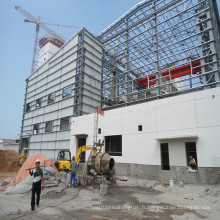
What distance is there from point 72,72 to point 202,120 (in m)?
18.3

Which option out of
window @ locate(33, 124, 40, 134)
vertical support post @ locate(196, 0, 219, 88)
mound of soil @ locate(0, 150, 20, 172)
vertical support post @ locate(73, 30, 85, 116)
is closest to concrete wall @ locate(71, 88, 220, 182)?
vertical support post @ locate(196, 0, 219, 88)

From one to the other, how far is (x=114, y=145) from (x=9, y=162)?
16308 mm

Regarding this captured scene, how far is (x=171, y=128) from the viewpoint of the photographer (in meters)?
13.3

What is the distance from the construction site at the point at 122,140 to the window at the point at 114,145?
0.11 m

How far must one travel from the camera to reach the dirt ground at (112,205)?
5.98 m

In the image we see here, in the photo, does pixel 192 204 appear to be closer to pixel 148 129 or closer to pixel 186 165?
pixel 186 165

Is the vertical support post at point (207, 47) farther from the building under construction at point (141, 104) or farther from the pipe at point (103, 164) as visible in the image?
the pipe at point (103, 164)

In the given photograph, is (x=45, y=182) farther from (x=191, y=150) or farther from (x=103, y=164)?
(x=191, y=150)

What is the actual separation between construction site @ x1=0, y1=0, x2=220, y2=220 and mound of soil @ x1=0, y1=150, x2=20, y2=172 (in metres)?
0.16

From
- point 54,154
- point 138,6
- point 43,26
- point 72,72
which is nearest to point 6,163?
point 54,154

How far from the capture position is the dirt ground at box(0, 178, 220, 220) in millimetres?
5984

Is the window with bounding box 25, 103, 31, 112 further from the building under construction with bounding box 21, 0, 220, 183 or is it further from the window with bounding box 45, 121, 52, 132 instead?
the window with bounding box 45, 121, 52, 132

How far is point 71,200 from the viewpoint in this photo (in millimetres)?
7863

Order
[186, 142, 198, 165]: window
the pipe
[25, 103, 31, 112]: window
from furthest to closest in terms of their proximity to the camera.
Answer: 1. [25, 103, 31, 112]: window
2. [186, 142, 198, 165]: window
3. the pipe
